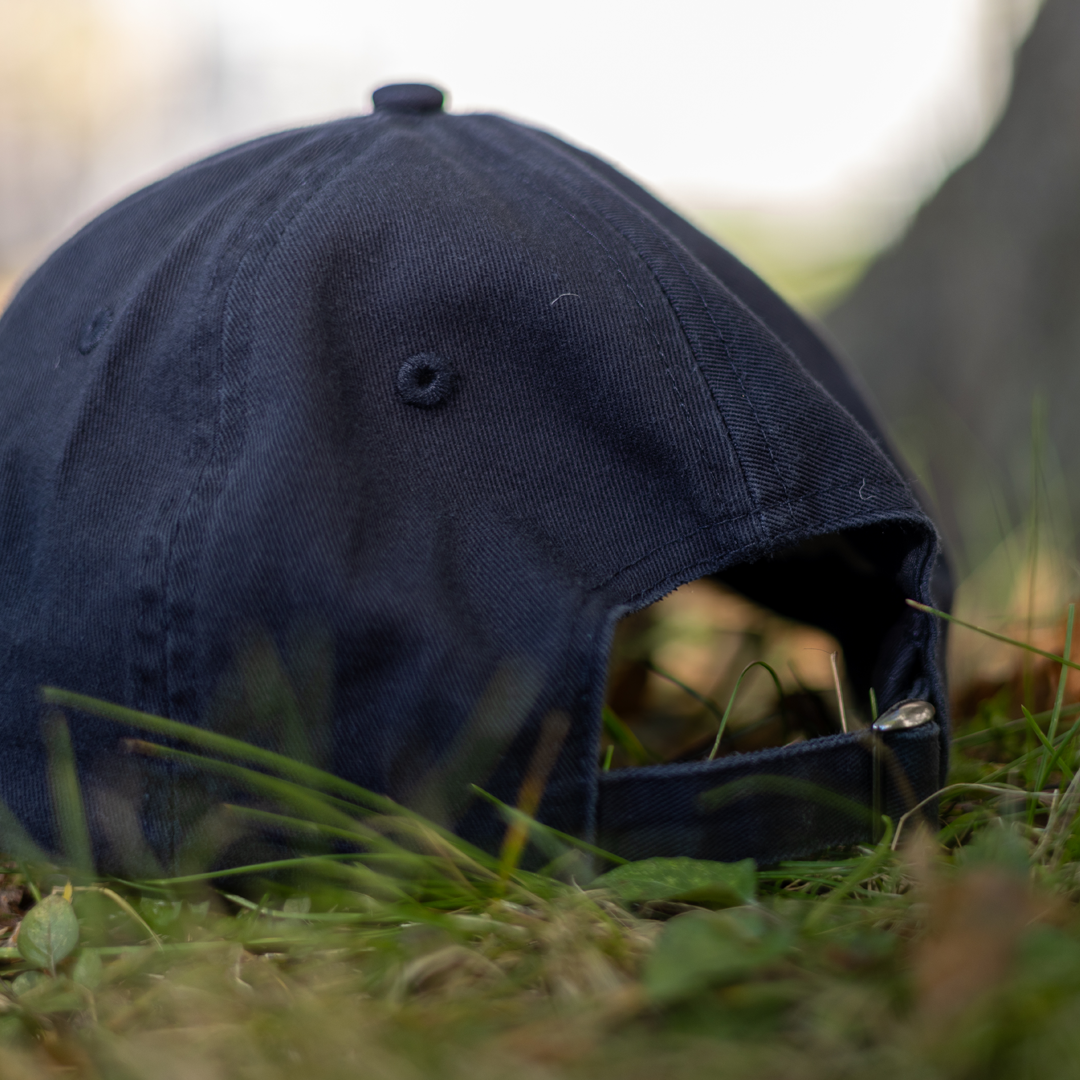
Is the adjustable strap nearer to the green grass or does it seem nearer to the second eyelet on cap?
the green grass

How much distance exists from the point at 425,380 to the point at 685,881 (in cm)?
52

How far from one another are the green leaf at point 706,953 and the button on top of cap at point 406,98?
39.4 inches

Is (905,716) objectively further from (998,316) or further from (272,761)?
(998,316)

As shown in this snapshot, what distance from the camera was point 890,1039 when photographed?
0.57 m

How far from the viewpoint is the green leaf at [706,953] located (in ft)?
2.02

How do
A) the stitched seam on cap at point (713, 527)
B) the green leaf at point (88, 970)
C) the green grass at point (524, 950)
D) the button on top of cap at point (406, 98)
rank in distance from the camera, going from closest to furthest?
the green grass at point (524, 950) < the green leaf at point (88, 970) < the stitched seam on cap at point (713, 527) < the button on top of cap at point (406, 98)

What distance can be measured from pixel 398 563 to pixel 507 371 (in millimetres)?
227

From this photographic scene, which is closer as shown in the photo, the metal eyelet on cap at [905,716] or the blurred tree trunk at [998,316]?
the metal eyelet on cap at [905,716]

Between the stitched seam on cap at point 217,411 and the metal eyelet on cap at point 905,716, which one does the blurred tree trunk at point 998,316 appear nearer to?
the metal eyelet on cap at point 905,716

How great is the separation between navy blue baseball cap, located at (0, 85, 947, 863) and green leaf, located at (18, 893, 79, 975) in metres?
0.09

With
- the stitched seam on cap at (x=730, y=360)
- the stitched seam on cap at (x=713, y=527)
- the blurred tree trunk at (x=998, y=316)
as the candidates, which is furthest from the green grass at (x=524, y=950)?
the blurred tree trunk at (x=998, y=316)

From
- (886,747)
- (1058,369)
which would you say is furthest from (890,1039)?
(1058,369)

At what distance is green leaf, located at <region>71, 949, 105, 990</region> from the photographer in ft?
2.63

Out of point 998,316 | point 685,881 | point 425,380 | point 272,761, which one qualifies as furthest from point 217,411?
point 998,316
